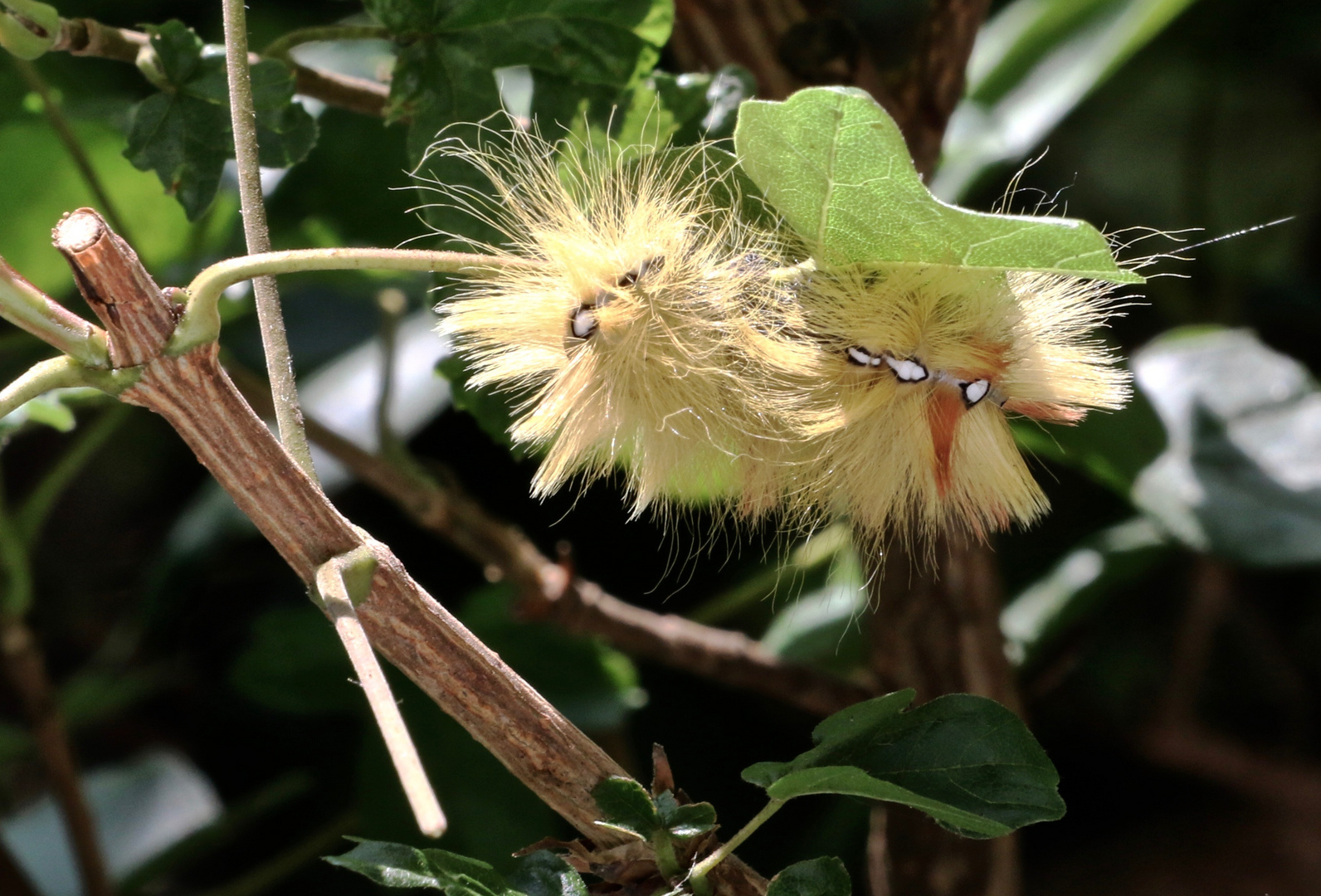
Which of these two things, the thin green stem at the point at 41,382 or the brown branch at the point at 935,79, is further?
the brown branch at the point at 935,79

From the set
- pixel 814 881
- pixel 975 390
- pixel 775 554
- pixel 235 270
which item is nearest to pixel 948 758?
pixel 814 881

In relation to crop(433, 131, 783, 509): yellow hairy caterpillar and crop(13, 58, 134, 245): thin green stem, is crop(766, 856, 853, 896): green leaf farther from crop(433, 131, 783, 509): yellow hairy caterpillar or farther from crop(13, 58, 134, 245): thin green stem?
crop(13, 58, 134, 245): thin green stem

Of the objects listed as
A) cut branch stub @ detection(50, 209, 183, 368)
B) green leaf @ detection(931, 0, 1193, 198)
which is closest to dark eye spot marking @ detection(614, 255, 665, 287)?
cut branch stub @ detection(50, 209, 183, 368)

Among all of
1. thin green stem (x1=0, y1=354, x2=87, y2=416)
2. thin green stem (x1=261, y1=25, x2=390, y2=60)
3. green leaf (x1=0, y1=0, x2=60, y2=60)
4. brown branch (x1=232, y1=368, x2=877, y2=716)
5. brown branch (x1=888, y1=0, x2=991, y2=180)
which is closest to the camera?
thin green stem (x1=0, y1=354, x2=87, y2=416)

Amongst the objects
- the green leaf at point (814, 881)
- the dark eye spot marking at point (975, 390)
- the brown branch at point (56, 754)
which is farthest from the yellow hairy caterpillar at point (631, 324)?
the brown branch at point (56, 754)

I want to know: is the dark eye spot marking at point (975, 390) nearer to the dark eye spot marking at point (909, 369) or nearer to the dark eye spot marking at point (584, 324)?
the dark eye spot marking at point (909, 369)
